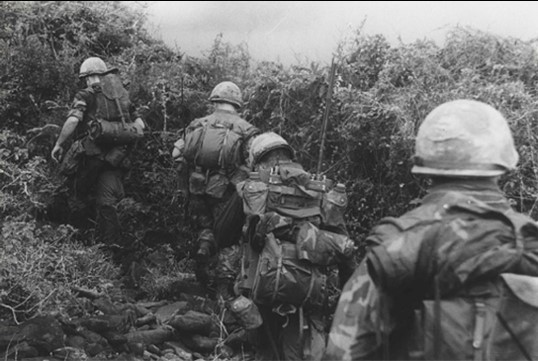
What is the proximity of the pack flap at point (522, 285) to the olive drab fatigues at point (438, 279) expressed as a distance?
1.2 inches

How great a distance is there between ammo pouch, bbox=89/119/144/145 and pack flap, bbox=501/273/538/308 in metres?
6.32

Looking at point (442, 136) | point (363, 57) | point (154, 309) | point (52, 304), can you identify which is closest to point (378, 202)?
point (363, 57)

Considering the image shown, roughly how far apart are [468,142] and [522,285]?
0.58m

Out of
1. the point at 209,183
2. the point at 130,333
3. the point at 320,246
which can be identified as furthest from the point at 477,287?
the point at 209,183

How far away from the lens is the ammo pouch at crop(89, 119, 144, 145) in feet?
28.9

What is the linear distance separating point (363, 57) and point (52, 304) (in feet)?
14.0

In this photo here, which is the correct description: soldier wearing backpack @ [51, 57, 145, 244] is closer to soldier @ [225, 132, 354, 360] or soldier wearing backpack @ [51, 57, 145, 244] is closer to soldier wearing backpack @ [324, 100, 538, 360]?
soldier @ [225, 132, 354, 360]

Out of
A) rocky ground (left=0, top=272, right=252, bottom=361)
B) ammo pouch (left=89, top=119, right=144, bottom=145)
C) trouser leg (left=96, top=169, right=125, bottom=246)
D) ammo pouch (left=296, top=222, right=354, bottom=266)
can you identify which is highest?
ammo pouch (left=89, top=119, right=144, bottom=145)

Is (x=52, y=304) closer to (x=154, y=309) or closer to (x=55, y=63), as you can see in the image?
(x=154, y=309)

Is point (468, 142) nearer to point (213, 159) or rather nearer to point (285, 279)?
point (285, 279)

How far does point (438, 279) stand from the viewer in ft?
10.0

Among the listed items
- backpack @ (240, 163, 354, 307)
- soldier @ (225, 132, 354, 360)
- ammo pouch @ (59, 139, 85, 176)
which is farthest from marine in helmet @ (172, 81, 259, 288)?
backpack @ (240, 163, 354, 307)

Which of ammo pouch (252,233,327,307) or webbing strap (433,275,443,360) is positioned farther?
ammo pouch (252,233,327,307)

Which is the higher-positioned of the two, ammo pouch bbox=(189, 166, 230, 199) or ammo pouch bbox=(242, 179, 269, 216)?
ammo pouch bbox=(242, 179, 269, 216)
